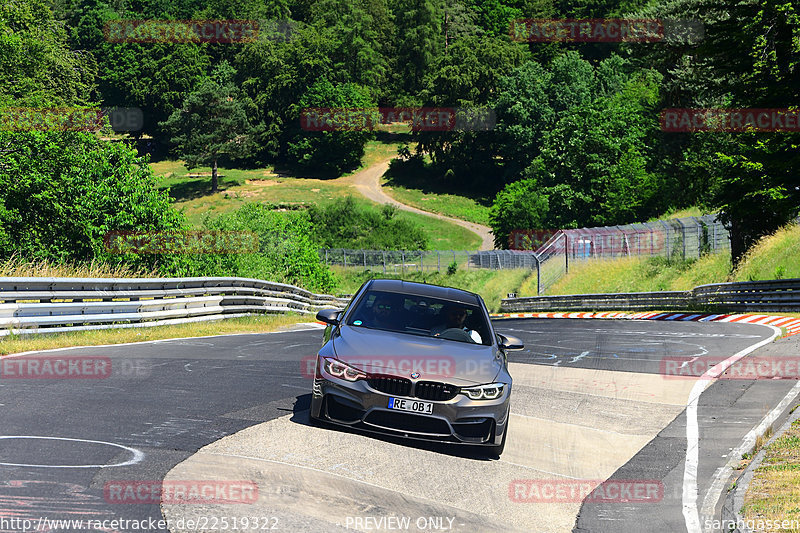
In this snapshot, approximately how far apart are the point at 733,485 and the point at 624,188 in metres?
62.2

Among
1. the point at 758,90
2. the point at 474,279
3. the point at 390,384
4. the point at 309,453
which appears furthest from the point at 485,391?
the point at 474,279

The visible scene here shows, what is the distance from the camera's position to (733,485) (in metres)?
7.77

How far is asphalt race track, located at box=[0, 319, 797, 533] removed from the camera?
6148 mm

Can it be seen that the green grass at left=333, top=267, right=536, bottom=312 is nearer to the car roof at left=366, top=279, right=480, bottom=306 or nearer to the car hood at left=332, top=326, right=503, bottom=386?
the car roof at left=366, top=279, right=480, bottom=306

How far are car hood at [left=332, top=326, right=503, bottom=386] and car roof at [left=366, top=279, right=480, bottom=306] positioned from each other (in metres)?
0.79

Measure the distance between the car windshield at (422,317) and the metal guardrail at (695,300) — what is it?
2121 cm

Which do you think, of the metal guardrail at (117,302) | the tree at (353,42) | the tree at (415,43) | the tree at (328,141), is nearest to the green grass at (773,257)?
the metal guardrail at (117,302)

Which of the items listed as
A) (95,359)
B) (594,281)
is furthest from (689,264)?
(95,359)

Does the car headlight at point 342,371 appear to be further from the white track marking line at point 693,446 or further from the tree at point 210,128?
the tree at point 210,128

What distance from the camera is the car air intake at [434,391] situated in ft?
27.0

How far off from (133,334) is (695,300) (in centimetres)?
2433

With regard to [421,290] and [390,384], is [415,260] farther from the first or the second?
[390,384]

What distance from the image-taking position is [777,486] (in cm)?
742

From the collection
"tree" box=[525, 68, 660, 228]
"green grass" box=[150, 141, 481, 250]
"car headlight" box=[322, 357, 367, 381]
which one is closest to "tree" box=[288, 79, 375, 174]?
"green grass" box=[150, 141, 481, 250]
